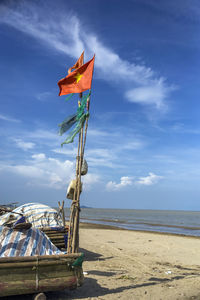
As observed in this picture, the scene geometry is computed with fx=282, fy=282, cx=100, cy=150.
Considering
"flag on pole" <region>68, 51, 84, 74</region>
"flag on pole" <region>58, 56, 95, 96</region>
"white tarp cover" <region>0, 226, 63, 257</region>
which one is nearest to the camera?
"white tarp cover" <region>0, 226, 63, 257</region>

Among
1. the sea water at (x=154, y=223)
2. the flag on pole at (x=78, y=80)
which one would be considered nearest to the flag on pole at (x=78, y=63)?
the flag on pole at (x=78, y=80)

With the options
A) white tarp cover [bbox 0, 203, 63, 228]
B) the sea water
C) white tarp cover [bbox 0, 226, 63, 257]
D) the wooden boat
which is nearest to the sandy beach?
the wooden boat

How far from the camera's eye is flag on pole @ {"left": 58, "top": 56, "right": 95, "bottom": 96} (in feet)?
28.4

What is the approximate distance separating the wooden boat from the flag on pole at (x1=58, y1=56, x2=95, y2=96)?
4.90 meters

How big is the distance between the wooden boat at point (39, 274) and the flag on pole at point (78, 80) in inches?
193

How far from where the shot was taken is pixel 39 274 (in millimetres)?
6211

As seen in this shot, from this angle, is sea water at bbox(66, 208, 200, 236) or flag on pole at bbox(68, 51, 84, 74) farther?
sea water at bbox(66, 208, 200, 236)

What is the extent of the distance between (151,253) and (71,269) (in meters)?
9.00

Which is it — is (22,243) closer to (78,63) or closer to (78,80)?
(78,80)

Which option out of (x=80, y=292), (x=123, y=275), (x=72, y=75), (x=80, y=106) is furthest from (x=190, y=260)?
(x=72, y=75)

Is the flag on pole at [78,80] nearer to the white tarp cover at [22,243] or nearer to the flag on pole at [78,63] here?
the flag on pole at [78,63]

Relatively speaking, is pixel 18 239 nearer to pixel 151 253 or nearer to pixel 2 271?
pixel 2 271

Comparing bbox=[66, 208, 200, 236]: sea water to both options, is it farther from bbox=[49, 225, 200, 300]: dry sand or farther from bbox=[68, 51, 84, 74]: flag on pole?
bbox=[68, 51, 84, 74]: flag on pole

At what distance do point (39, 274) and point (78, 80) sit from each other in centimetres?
561
